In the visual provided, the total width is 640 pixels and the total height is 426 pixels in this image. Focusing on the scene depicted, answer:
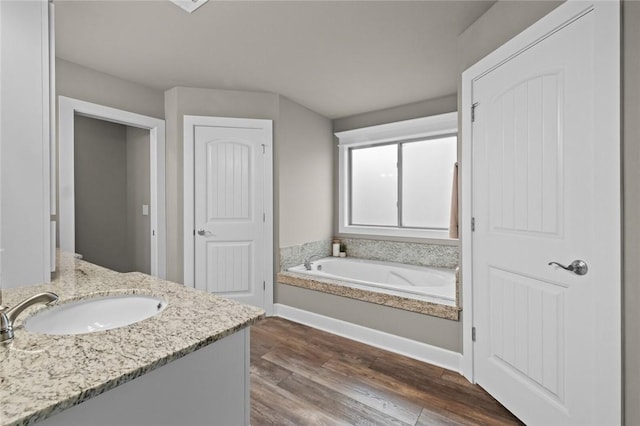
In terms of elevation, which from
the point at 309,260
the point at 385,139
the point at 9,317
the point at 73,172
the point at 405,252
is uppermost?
the point at 385,139

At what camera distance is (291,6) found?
6.16 feet

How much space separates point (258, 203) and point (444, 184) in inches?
82.2

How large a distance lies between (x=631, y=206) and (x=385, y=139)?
277cm

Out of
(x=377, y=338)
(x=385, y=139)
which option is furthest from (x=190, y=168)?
(x=377, y=338)

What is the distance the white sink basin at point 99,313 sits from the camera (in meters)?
1.02

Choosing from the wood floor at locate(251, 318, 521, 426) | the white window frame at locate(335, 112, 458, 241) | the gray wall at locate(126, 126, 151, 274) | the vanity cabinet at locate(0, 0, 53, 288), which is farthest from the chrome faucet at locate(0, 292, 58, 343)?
the white window frame at locate(335, 112, 458, 241)

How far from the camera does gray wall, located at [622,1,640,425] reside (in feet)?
3.80

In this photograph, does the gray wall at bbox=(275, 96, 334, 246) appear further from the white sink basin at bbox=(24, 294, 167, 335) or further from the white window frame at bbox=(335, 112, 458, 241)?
the white sink basin at bbox=(24, 294, 167, 335)

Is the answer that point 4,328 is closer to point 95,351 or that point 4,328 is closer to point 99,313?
point 95,351

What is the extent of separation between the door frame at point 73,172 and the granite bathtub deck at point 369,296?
1309 millimetres

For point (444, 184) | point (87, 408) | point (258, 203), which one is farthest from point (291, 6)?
point (444, 184)

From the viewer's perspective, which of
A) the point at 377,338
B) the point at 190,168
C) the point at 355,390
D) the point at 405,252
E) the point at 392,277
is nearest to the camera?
the point at 355,390

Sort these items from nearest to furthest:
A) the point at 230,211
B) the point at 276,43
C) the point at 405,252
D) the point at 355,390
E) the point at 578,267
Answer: the point at 578,267
the point at 355,390
the point at 276,43
the point at 230,211
the point at 405,252

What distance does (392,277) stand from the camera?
11.2 feet
